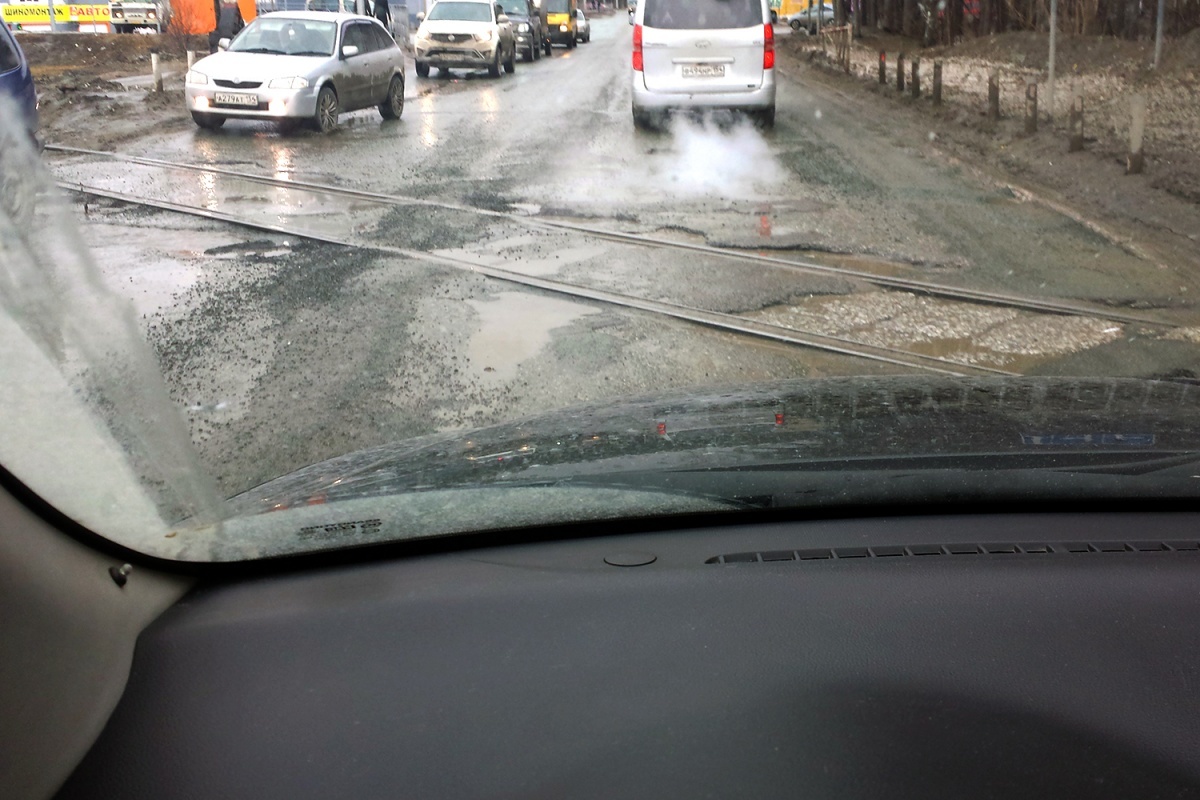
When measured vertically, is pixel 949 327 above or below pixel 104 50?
below

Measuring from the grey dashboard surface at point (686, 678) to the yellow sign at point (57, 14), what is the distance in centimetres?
1455

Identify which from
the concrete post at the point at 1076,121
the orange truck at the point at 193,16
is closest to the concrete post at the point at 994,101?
the concrete post at the point at 1076,121

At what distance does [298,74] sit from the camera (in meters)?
15.3

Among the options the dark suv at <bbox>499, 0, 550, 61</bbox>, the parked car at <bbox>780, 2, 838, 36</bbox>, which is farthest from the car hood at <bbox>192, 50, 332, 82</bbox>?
the parked car at <bbox>780, 2, 838, 36</bbox>

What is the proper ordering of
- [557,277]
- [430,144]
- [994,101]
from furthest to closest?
[994,101]
[430,144]
[557,277]

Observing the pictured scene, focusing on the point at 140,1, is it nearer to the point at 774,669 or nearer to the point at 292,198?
the point at 292,198

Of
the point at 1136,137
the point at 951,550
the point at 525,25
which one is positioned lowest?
the point at 951,550

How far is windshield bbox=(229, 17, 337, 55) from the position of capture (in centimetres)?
1620

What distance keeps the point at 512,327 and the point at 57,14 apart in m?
18.3

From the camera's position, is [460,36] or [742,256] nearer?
[742,256]

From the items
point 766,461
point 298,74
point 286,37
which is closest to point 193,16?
point 286,37

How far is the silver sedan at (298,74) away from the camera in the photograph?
14992 mm

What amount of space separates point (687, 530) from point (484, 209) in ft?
27.1

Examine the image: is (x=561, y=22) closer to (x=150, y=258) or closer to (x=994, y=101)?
(x=994, y=101)
